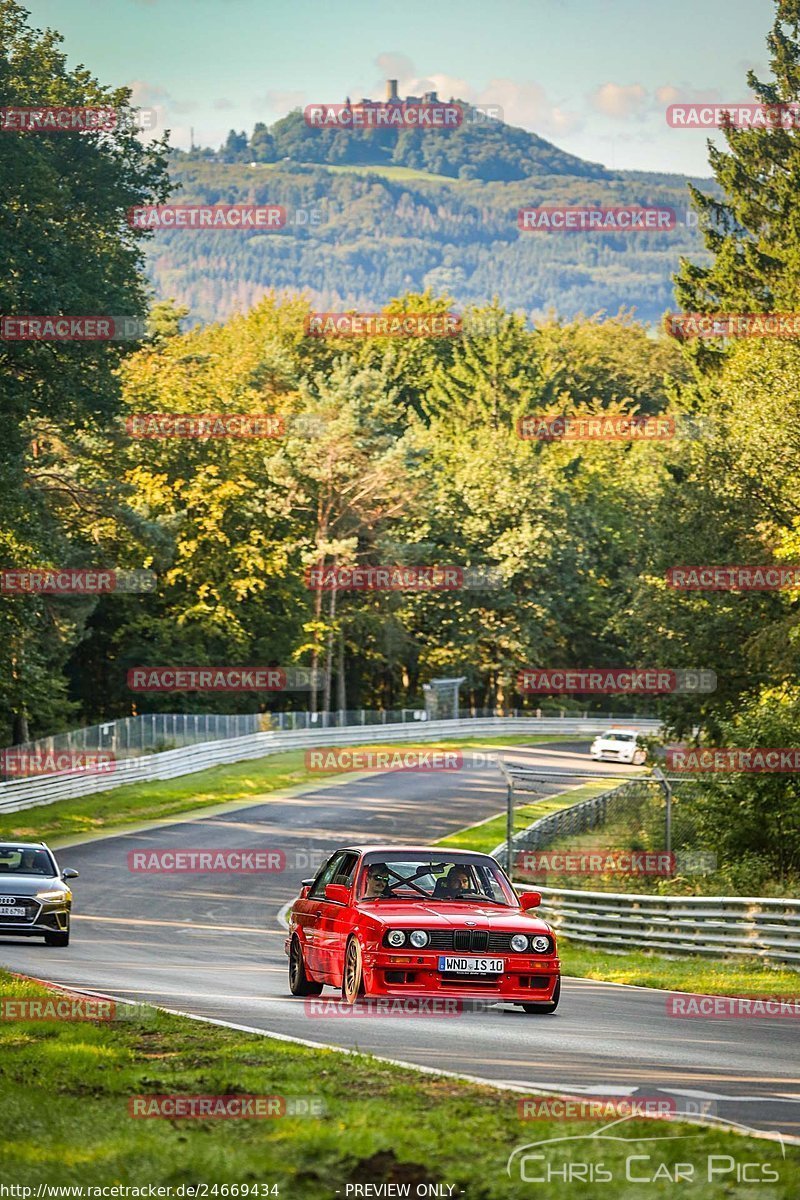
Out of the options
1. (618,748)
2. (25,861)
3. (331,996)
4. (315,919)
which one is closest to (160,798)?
(618,748)

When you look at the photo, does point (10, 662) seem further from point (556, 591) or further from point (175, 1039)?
point (556, 591)

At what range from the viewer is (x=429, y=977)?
1360 cm

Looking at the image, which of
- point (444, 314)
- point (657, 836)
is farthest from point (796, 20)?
point (444, 314)

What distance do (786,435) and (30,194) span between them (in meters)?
20.6

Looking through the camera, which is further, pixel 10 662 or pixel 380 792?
pixel 380 792

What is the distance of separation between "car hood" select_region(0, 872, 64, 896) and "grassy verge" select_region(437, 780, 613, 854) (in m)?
15.2

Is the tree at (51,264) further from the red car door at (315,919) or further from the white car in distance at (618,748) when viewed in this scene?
the white car in distance at (618,748)

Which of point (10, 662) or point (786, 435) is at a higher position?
point (786, 435)

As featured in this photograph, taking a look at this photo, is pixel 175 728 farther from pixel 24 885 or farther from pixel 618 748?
pixel 24 885

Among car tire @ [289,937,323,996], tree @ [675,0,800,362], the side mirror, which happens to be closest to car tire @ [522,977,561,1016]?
the side mirror

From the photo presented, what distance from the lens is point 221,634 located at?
7238 cm

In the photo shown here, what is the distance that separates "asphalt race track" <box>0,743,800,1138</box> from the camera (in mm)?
10320

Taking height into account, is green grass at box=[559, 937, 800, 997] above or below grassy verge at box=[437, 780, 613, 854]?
above

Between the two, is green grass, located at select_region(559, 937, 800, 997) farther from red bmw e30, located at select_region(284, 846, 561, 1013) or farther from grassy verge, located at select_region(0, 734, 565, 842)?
grassy verge, located at select_region(0, 734, 565, 842)
